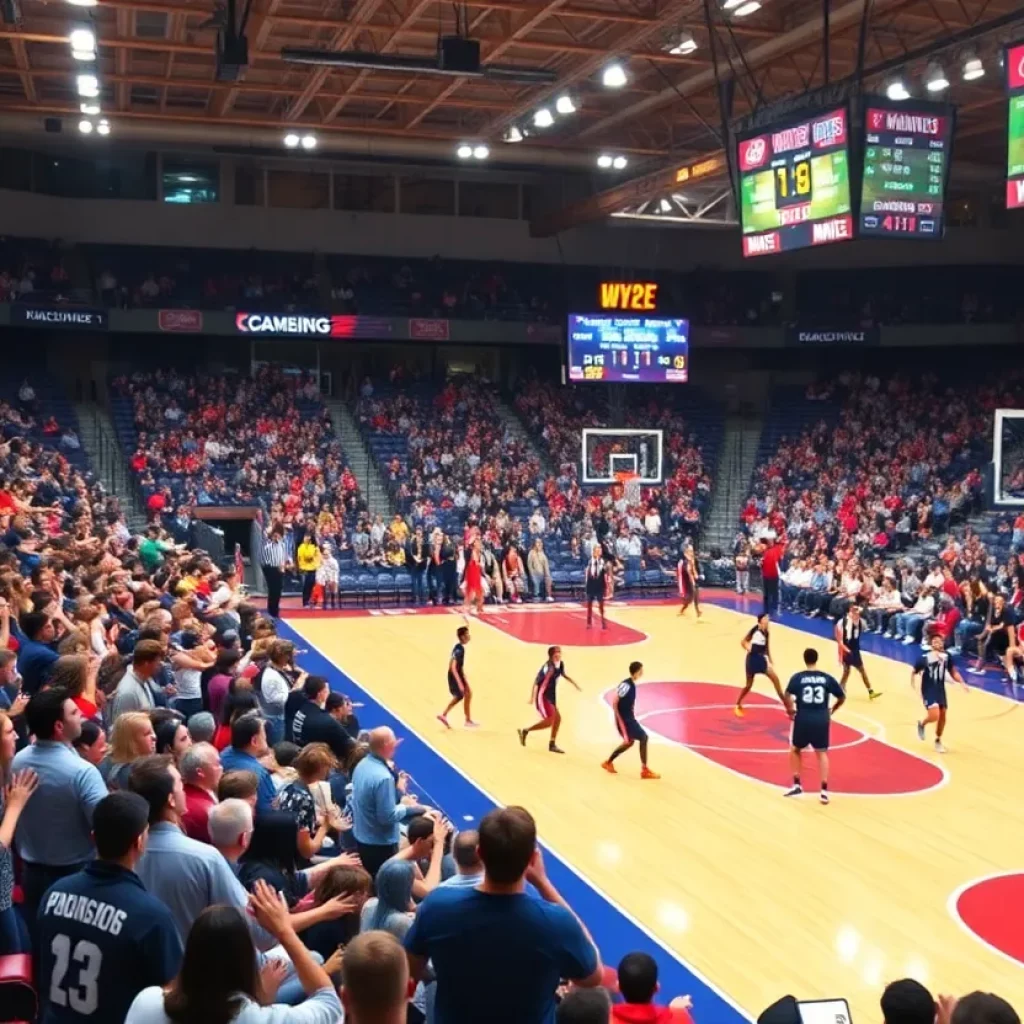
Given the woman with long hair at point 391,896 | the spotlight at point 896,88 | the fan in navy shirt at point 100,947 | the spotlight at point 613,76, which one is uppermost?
the spotlight at point 613,76

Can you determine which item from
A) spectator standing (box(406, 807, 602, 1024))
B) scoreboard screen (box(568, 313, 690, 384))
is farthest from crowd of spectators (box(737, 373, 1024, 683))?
spectator standing (box(406, 807, 602, 1024))

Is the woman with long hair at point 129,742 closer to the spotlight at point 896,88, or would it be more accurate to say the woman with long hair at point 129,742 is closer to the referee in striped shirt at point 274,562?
the spotlight at point 896,88

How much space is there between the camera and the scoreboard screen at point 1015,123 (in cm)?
1388

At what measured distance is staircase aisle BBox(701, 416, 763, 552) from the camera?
35.4 m

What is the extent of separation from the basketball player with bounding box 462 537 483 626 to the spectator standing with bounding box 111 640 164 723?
17.8m

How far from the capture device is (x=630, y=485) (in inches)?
1280

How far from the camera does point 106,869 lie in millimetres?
4355

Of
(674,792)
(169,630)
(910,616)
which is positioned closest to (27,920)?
(169,630)

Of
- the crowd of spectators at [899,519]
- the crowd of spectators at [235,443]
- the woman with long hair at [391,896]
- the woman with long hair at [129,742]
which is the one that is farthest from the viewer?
the crowd of spectators at [235,443]

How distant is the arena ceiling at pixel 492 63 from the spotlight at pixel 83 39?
3.87 ft

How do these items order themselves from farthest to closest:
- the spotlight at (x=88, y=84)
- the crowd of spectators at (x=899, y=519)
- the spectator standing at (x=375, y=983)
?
the crowd of spectators at (x=899, y=519), the spotlight at (x=88, y=84), the spectator standing at (x=375, y=983)

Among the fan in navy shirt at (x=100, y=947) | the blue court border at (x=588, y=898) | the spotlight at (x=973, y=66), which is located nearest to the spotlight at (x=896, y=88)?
the spotlight at (x=973, y=66)

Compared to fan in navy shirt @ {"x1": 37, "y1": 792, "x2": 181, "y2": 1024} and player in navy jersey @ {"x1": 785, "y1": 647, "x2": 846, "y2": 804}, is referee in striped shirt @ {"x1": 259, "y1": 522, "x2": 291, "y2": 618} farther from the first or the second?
fan in navy shirt @ {"x1": 37, "y1": 792, "x2": 181, "y2": 1024}

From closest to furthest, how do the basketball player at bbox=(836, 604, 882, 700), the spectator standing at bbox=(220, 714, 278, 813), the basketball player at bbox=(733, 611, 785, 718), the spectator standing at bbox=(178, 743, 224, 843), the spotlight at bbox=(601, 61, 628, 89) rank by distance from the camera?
1. the spectator standing at bbox=(178, 743, 224, 843)
2. the spectator standing at bbox=(220, 714, 278, 813)
3. the basketball player at bbox=(733, 611, 785, 718)
4. the basketball player at bbox=(836, 604, 882, 700)
5. the spotlight at bbox=(601, 61, 628, 89)
